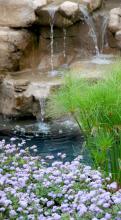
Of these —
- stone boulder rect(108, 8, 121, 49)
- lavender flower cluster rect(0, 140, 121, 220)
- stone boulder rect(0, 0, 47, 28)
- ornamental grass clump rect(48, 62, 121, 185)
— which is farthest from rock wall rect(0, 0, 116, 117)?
lavender flower cluster rect(0, 140, 121, 220)

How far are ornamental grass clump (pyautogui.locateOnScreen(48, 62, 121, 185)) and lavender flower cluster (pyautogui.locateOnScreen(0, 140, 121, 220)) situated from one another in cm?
17

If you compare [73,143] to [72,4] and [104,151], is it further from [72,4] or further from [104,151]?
[104,151]

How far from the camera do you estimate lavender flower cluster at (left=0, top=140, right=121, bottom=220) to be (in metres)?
3.42

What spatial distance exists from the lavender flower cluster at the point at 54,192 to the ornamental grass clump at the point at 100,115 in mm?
173

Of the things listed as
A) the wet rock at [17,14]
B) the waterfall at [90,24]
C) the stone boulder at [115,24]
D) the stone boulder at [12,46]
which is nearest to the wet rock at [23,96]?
the stone boulder at [12,46]

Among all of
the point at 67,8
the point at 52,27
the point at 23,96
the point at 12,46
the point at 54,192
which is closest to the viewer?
the point at 54,192

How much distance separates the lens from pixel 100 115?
14.2 ft

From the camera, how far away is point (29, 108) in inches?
319

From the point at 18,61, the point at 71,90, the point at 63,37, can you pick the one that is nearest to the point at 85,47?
the point at 63,37

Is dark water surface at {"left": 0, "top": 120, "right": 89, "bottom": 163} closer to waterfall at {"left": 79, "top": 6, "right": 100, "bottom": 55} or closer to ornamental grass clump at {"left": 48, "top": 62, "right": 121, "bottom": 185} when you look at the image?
waterfall at {"left": 79, "top": 6, "right": 100, "bottom": 55}

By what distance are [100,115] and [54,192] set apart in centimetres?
73

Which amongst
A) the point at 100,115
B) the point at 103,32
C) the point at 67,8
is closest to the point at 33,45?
the point at 67,8

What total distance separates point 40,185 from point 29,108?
405cm

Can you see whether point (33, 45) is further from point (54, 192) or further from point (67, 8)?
point (54, 192)
